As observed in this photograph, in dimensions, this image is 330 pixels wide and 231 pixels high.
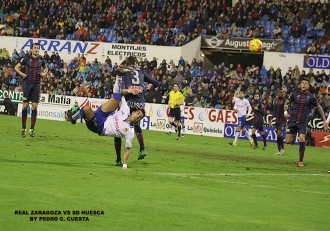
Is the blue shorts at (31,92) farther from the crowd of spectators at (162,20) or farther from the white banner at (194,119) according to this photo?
the crowd of spectators at (162,20)

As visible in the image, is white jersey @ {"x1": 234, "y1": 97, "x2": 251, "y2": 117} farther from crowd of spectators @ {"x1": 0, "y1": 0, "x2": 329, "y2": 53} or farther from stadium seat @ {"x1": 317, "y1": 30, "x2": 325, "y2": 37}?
stadium seat @ {"x1": 317, "y1": 30, "x2": 325, "y2": 37}

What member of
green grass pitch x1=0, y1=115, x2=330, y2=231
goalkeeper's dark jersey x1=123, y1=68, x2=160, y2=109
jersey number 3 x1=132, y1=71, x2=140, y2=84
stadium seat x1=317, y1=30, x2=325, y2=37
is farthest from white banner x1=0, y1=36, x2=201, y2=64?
jersey number 3 x1=132, y1=71, x2=140, y2=84

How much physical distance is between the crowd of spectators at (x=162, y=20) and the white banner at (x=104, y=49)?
1.80 feet

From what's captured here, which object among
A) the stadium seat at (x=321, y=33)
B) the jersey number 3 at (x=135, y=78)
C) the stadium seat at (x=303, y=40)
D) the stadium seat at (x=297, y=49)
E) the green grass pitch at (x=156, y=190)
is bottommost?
the green grass pitch at (x=156, y=190)

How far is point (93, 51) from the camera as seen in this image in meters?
47.8

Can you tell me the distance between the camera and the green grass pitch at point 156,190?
10.1 m

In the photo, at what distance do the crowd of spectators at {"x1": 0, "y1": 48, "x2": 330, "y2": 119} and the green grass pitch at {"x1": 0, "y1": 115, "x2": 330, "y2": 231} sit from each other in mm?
16165

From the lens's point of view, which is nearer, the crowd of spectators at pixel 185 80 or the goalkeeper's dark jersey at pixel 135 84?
the goalkeeper's dark jersey at pixel 135 84

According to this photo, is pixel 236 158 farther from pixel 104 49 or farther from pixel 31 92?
pixel 104 49

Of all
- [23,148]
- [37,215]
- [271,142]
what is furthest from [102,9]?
[37,215]

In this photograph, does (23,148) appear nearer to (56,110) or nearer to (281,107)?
(281,107)

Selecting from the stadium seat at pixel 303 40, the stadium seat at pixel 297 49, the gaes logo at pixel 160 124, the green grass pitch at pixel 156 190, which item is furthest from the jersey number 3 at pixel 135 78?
the stadium seat at pixel 303 40

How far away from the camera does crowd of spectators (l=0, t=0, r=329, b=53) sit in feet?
144

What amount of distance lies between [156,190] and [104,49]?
115 ft
